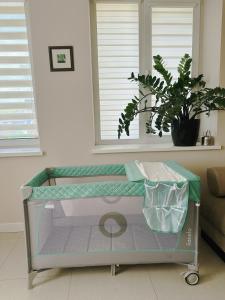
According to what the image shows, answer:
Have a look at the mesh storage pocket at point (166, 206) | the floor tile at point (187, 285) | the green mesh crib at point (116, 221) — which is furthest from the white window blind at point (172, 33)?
the floor tile at point (187, 285)

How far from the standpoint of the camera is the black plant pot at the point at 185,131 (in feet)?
7.08

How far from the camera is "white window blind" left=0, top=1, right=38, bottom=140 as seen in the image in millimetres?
2195

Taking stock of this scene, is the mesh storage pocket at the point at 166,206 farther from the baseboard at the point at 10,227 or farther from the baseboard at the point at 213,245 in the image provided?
the baseboard at the point at 10,227

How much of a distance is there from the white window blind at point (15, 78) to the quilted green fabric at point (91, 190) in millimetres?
1126

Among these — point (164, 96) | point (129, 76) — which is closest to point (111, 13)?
point (129, 76)

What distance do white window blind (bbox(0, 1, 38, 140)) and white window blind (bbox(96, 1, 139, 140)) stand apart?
2.33 feet

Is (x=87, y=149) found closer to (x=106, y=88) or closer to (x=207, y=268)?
(x=106, y=88)

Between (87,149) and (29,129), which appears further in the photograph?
(29,129)

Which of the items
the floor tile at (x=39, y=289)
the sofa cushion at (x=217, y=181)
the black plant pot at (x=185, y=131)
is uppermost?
the black plant pot at (x=185, y=131)

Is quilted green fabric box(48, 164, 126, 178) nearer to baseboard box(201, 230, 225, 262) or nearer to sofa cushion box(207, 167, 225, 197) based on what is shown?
sofa cushion box(207, 167, 225, 197)

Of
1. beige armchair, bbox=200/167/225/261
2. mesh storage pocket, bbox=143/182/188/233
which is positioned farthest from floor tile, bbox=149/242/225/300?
mesh storage pocket, bbox=143/182/188/233

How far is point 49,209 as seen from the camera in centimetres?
155

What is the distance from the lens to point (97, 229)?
1.71 m

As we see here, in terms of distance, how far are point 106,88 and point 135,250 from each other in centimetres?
153
